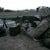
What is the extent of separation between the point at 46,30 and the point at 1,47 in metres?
3.59

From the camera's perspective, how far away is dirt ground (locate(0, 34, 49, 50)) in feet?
28.1

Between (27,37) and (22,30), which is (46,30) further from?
(22,30)

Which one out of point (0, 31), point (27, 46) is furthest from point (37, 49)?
point (0, 31)

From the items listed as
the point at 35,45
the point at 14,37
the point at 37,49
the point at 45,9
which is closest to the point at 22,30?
the point at 14,37

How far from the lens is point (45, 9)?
2022cm

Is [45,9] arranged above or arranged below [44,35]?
above

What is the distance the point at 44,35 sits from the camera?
10219 mm

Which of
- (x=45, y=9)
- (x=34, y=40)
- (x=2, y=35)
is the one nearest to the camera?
(x=34, y=40)

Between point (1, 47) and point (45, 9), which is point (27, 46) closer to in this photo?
point (1, 47)

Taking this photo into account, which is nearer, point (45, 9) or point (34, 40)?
point (34, 40)

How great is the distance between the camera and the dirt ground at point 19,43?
338 inches

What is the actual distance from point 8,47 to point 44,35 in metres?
2.83

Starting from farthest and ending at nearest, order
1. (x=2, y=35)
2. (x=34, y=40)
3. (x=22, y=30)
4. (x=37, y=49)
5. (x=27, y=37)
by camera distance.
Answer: (x=22, y=30), (x=2, y=35), (x=27, y=37), (x=34, y=40), (x=37, y=49)

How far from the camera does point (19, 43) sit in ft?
31.6
